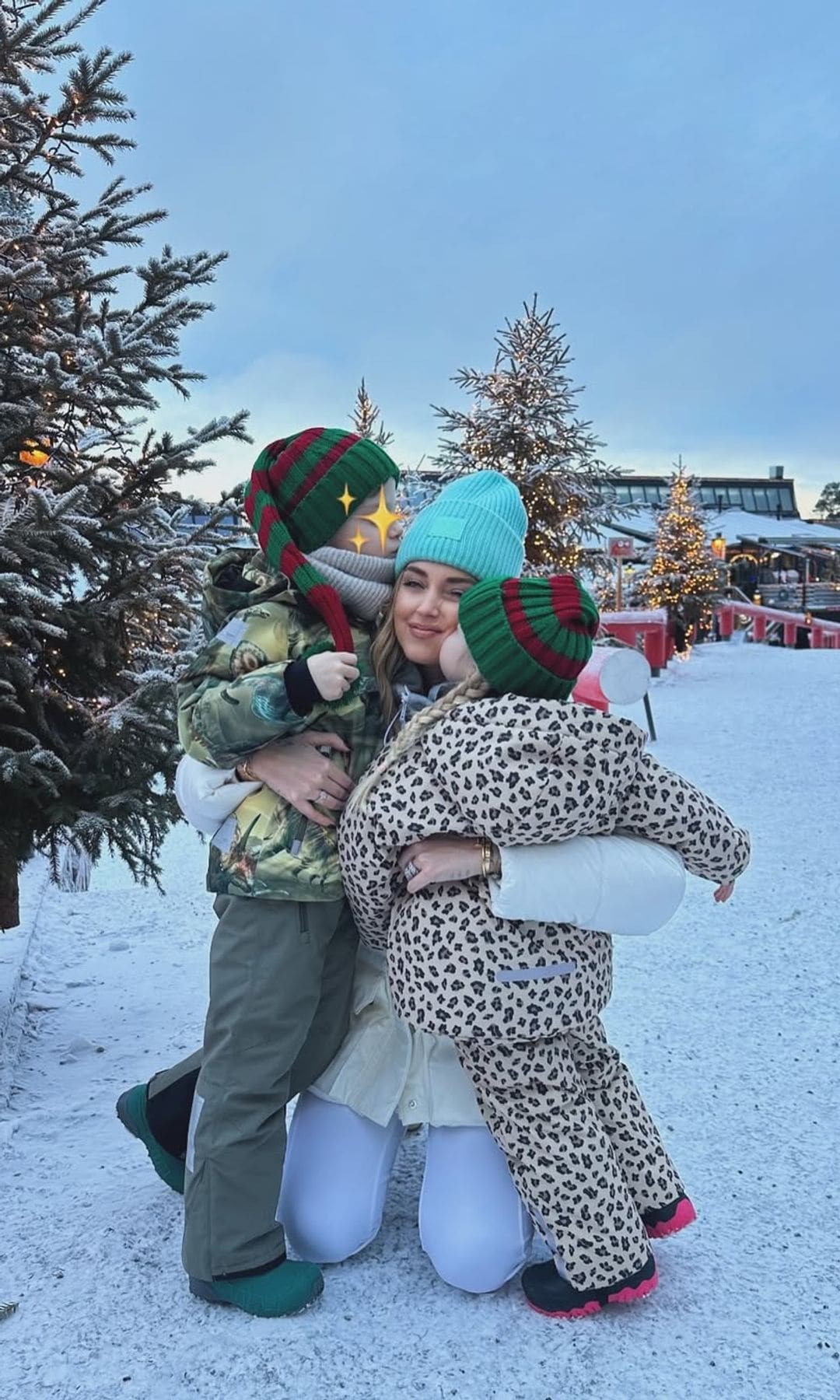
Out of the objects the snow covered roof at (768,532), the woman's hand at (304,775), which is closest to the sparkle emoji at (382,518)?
the woman's hand at (304,775)

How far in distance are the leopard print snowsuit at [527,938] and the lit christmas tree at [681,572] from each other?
62.8 ft

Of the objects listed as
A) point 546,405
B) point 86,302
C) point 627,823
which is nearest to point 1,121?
point 86,302

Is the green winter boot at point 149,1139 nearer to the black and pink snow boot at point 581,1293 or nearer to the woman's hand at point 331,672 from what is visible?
the black and pink snow boot at point 581,1293

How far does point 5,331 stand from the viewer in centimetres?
334

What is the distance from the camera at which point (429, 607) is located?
84.8 inches

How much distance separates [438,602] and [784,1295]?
1.72 m

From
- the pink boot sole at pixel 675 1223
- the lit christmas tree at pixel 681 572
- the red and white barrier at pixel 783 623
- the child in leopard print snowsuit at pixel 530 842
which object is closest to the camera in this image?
the child in leopard print snowsuit at pixel 530 842

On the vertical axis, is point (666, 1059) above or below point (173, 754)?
below

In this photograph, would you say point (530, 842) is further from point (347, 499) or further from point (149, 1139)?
point (149, 1139)

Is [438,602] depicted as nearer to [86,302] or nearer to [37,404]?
[37,404]

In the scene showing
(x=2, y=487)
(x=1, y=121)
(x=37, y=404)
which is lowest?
(x=2, y=487)

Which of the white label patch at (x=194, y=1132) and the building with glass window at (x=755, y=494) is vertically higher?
the building with glass window at (x=755, y=494)

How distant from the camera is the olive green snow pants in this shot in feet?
6.77

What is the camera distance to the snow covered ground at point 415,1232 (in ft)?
6.29
